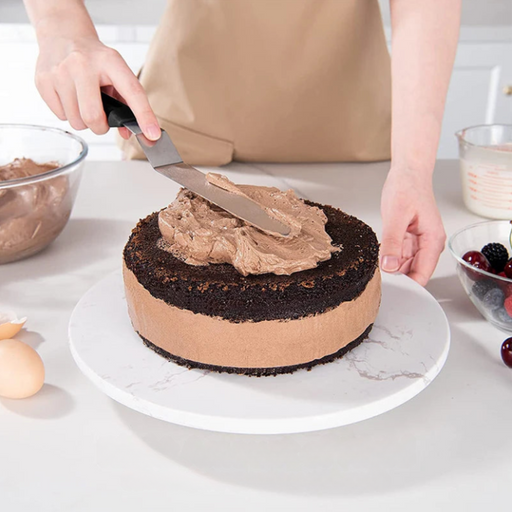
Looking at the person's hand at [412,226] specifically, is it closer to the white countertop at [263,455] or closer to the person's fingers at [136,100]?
the white countertop at [263,455]

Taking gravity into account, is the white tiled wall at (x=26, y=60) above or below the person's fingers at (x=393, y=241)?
below

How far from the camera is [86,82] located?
3.69ft

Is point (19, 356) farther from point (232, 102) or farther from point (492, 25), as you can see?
point (492, 25)

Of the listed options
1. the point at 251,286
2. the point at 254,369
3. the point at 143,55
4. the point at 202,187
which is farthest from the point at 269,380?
the point at 143,55

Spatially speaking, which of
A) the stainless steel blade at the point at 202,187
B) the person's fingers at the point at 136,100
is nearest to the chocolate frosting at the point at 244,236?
the stainless steel blade at the point at 202,187

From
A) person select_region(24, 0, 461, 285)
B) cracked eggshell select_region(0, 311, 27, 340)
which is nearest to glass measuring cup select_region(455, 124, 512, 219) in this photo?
person select_region(24, 0, 461, 285)

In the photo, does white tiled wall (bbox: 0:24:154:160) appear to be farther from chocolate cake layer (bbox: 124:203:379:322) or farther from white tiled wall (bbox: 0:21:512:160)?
chocolate cake layer (bbox: 124:203:379:322)

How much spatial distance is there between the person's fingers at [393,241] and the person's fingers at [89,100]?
592 millimetres

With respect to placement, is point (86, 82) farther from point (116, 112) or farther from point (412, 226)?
point (412, 226)

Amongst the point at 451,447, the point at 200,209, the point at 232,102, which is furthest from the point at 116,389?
the point at 232,102

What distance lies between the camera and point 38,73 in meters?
1.21

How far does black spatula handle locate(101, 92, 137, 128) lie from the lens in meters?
1.13

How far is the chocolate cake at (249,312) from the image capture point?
0.89 meters

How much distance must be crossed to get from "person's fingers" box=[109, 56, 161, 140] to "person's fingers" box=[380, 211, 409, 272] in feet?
1.60
